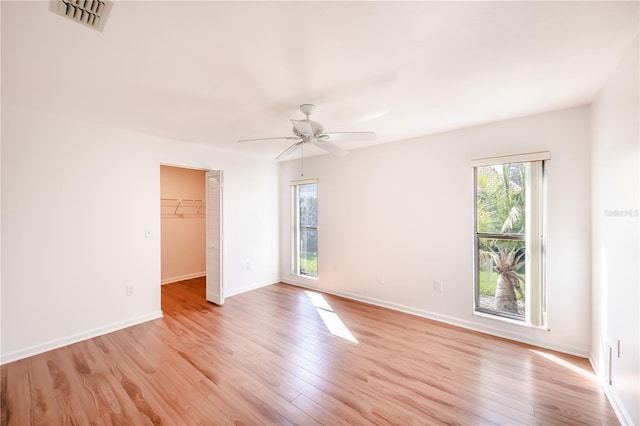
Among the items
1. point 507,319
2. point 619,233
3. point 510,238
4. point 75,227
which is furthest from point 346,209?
point 75,227

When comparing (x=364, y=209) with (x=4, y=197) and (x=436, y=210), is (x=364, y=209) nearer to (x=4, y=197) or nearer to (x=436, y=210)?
(x=436, y=210)

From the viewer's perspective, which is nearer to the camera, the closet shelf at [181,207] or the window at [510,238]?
the window at [510,238]

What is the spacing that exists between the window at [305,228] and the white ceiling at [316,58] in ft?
7.86

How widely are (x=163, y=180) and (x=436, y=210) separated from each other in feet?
16.6

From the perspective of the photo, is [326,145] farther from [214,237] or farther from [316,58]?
[214,237]

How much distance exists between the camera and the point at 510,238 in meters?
2.98

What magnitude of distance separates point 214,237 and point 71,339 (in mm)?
1946

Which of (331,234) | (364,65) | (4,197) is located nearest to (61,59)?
(4,197)

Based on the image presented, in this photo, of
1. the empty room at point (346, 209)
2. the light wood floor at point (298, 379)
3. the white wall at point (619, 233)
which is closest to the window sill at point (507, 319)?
the empty room at point (346, 209)

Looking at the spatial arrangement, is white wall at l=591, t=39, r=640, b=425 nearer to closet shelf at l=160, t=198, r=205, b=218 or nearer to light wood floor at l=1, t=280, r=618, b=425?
light wood floor at l=1, t=280, r=618, b=425

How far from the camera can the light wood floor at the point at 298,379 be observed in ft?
5.99

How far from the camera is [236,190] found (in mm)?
4594

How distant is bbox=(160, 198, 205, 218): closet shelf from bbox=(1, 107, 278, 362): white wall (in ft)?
5.96

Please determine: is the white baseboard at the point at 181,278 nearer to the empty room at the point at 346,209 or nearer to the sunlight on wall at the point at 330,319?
the empty room at the point at 346,209
